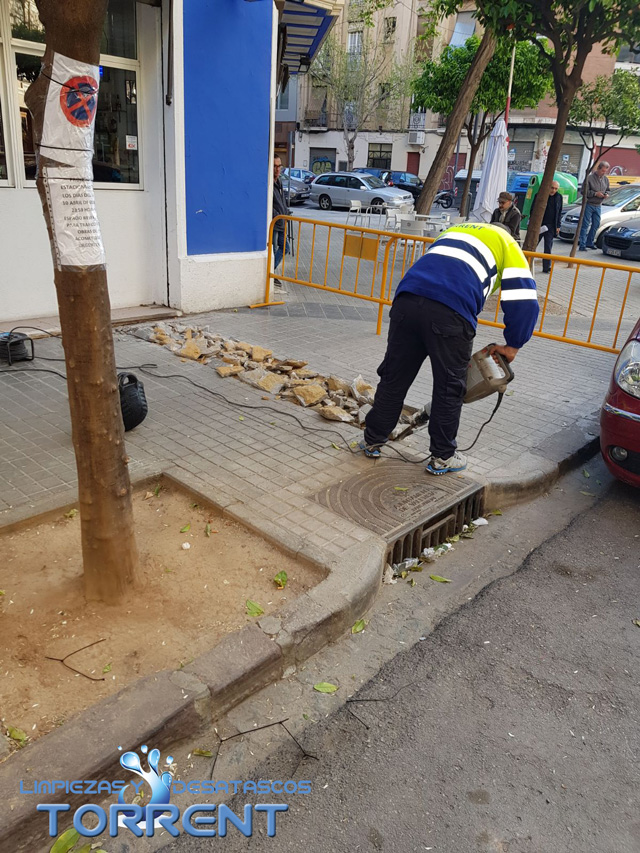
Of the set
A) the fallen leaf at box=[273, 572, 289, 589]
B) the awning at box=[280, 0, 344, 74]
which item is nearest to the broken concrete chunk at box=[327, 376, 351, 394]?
the fallen leaf at box=[273, 572, 289, 589]

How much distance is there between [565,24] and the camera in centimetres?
945

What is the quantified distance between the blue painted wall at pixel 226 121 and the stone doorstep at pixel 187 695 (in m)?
6.04

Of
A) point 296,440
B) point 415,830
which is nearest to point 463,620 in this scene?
point 415,830

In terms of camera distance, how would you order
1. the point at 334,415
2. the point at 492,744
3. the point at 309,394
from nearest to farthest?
1. the point at 492,744
2. the point at 334,415
3. the point at 309,394

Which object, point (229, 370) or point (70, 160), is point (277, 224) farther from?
point (70, 160)

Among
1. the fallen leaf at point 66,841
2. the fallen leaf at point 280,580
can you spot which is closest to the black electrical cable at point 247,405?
the fallen leaf at point 280,580

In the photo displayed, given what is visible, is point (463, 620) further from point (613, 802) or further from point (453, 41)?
point (453, 41)

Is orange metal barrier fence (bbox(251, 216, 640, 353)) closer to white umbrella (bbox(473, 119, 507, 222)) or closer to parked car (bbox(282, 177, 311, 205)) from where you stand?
white umbrella (bbox(473, 119, 507, 222))

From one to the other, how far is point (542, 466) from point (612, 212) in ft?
58.1

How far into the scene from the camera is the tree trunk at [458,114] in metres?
11.8

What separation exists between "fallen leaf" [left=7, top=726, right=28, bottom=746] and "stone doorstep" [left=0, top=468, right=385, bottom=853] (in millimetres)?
90

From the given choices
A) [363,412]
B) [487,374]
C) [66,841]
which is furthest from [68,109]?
[363,412]

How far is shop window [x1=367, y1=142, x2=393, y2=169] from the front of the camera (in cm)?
4706

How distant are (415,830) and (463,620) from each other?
1.34m
